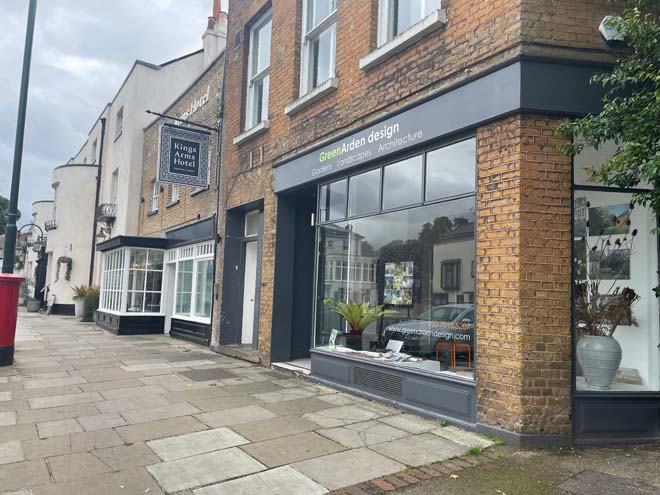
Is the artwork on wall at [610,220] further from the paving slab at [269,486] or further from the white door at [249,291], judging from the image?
the white door at [249,291]

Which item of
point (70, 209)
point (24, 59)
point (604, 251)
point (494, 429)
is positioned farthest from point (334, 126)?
point (70, 209)

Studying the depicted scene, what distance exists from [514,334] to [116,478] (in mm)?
3777

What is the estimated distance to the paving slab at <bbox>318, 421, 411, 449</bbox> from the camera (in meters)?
4.96

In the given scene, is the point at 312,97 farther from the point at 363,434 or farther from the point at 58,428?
the point at 58,428

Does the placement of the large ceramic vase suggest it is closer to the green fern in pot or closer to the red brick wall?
the red brick wall

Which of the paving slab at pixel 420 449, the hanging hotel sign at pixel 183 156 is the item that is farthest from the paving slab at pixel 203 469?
the hanging hotel sign at pixel 183 156

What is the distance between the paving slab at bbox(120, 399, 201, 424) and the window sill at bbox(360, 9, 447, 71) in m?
5.19

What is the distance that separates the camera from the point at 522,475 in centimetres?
411

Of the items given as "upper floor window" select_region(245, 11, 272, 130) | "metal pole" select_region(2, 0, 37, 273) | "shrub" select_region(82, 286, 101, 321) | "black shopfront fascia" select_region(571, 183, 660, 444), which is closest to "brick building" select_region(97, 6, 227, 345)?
"upper floor window" select_region(245, 11, 272, 130)

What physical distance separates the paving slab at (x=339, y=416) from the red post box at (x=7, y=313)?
20.2ft

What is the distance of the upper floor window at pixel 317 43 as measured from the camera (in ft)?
28.0

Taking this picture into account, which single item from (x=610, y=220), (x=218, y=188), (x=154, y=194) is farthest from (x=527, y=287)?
(x=154, y=194)

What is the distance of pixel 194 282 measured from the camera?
1391 cm

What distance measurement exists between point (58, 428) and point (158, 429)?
43.0 inches
